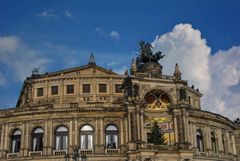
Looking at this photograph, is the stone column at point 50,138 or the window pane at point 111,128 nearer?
the stone column at point 50,138

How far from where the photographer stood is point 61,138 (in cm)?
5509

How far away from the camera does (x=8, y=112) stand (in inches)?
2256

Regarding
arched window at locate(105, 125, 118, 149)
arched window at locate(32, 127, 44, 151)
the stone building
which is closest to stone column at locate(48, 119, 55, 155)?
the stone building

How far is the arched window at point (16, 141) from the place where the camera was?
56.4 meters

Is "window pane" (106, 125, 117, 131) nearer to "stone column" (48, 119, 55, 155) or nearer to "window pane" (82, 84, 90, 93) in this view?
"stone column" (48, 119, 55, 155)

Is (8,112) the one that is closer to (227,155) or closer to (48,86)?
(48,86)

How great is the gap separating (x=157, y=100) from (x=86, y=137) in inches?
453

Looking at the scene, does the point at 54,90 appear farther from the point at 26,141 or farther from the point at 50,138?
the point at 50,138

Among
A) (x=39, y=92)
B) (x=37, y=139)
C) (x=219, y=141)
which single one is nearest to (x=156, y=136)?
(x=219, y=141)

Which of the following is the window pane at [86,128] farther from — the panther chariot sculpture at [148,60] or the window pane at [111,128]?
the panther chariot sculpture at [148,60]

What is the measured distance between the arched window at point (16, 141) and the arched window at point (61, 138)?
18.4ft

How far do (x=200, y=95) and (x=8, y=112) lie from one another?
3662cm

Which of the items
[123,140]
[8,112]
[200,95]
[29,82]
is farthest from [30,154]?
[200,95]

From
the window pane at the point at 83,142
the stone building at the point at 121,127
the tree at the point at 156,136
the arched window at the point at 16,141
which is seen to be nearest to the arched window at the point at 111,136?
the stone building at the point at 121,127
